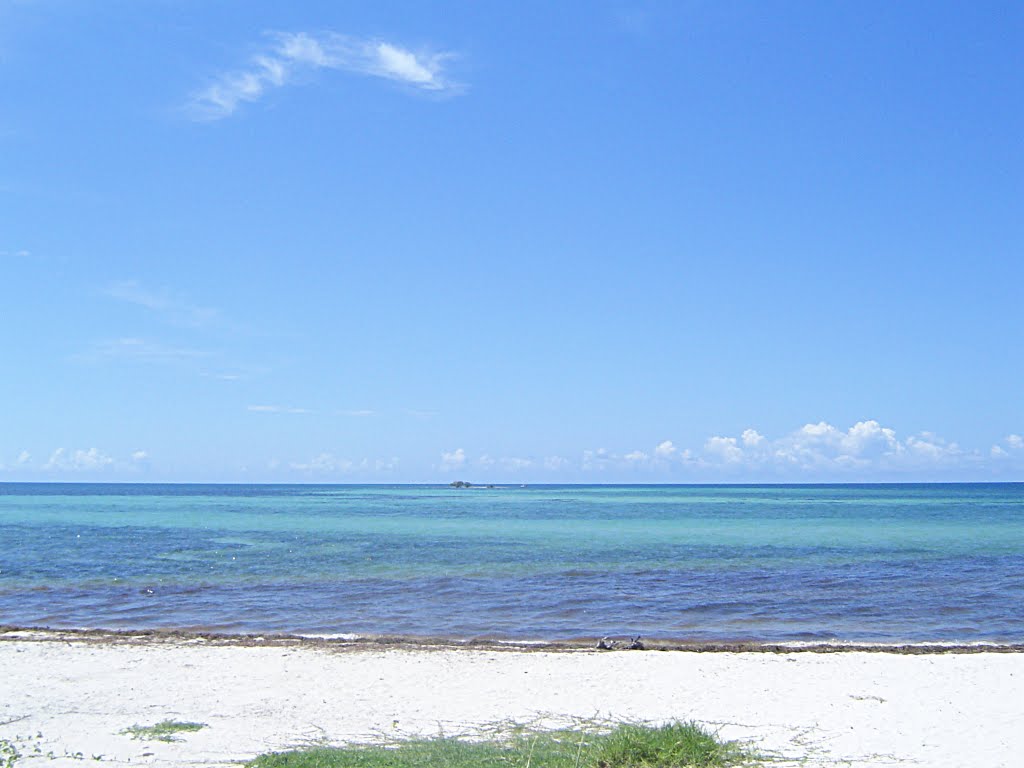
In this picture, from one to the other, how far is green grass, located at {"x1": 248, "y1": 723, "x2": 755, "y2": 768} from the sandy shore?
0.90m

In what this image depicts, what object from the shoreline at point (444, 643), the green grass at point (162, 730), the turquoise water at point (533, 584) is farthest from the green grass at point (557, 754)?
the turquoise water at point (533, 584)

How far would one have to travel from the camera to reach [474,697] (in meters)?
13.5

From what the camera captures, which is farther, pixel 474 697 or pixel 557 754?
pixel 474 697

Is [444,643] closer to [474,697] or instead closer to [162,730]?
[474,697]

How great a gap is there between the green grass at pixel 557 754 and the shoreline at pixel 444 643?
7.22 metres

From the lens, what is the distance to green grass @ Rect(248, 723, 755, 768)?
9125 millimetres

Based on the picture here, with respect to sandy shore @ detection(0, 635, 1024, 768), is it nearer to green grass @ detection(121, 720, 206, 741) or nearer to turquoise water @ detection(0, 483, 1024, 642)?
green grass @ detection(121, 720, 206, 741)

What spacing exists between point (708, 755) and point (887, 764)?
2177 millimetres

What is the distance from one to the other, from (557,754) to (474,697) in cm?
404

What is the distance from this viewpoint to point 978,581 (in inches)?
1092

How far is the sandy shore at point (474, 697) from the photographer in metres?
10.7

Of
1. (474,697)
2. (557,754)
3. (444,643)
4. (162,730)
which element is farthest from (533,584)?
(557,754)

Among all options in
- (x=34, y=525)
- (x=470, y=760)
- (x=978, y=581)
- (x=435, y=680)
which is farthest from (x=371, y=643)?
(x=34, y=525)

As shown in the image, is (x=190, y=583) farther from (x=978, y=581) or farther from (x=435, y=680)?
(x=978, y=581)
